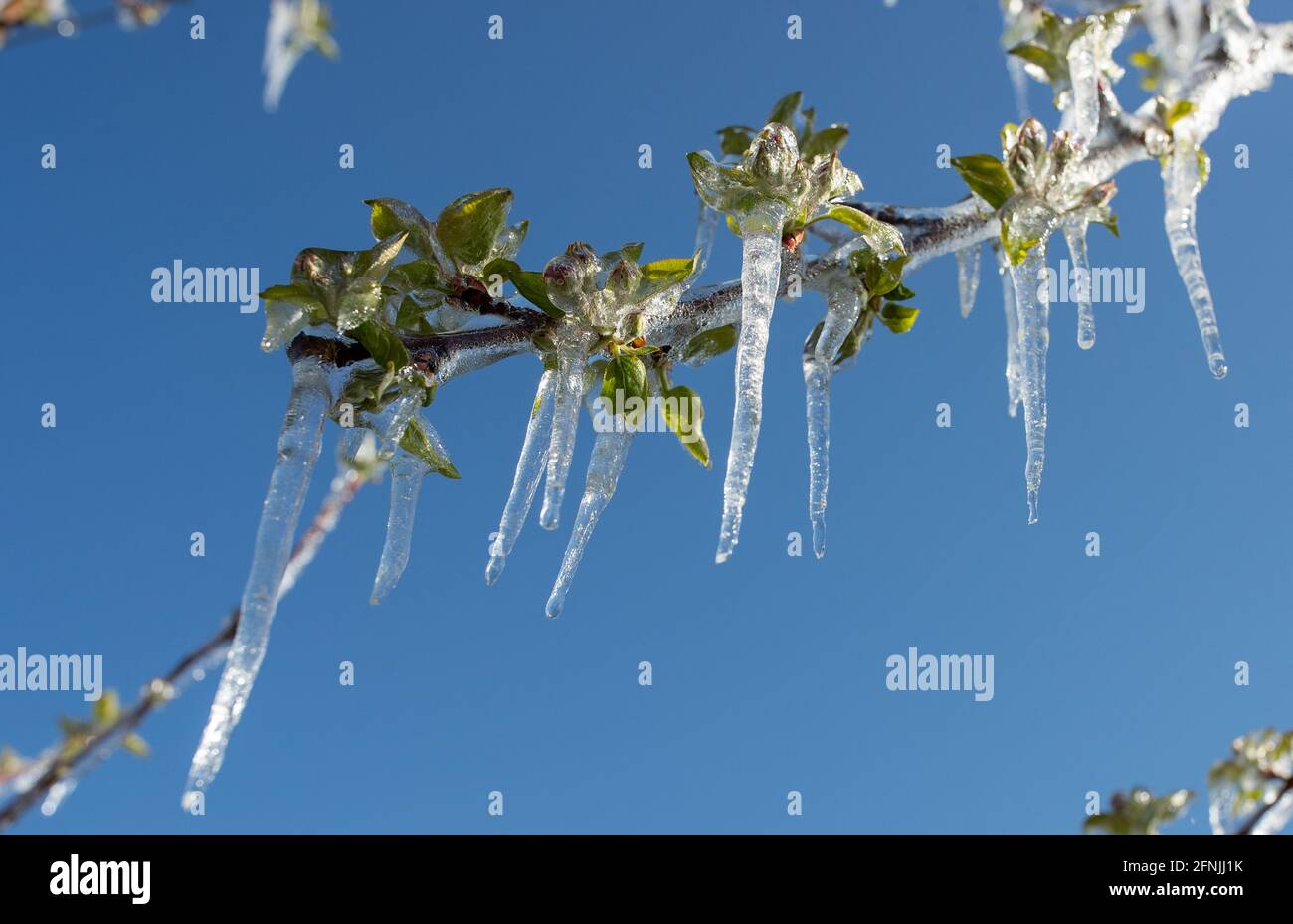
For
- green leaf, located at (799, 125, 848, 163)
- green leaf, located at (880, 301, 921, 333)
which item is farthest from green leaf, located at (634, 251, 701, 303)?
green leaf, located at (799, 125, 848, 163)

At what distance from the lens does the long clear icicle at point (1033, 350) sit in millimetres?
1212

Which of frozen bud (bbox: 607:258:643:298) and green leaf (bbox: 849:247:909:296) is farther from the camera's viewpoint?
green leaf (bbox: 849:247:909:296)

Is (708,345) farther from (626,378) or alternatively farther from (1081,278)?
(1081,278)

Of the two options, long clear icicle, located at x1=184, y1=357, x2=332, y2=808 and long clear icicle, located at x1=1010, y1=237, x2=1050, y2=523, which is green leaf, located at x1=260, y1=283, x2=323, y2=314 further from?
long clear icicle, located at x1=1010, y1=237, x2=1050, y2=523

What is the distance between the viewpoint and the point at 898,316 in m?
1.26

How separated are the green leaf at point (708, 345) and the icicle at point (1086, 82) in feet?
2.00

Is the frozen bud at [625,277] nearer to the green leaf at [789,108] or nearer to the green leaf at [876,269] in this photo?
the green leaf at [876,269]

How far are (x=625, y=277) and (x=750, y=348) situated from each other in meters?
0.15

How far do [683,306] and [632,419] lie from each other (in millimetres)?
145

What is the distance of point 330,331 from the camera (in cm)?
94

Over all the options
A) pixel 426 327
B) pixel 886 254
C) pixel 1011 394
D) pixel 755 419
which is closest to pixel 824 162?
pixel 886 254

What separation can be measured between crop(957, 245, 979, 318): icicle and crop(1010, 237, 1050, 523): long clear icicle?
9.5 inches

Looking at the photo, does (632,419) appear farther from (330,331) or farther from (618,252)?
(330,331)

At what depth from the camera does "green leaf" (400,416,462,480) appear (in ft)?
3.43
